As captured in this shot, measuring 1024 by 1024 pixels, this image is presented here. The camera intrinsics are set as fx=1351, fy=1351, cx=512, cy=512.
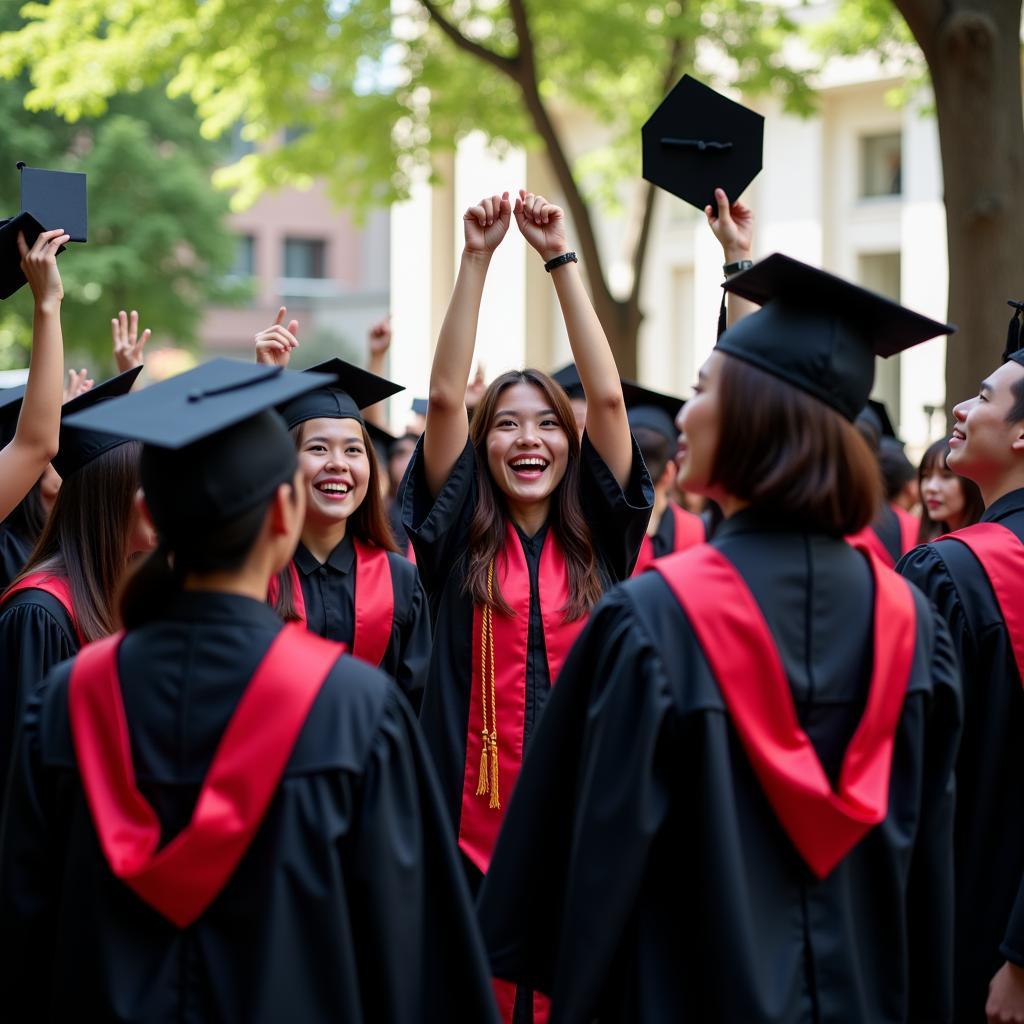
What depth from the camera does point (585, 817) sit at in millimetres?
2377

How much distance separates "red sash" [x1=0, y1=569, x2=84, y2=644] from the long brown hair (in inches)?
42.9

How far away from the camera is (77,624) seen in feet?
10.8

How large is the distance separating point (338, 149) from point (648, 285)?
6173 mm

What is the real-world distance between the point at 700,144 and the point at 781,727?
2327mm

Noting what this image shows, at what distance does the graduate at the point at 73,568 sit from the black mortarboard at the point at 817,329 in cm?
171

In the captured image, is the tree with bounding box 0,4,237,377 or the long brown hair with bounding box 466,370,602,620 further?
the tree with bounding box 0,4,237,377

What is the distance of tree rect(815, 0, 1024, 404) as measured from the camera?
21.6 feet

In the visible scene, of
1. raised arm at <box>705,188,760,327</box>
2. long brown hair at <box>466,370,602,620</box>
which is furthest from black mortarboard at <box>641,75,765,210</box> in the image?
long brown hair at <box>466,370,602,620</box>

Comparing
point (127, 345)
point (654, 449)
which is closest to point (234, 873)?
point (127, 345)

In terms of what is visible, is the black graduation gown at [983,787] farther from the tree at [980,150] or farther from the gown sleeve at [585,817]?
the tree at [980,150]

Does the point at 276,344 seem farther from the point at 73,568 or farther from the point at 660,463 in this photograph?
the point at 660,463

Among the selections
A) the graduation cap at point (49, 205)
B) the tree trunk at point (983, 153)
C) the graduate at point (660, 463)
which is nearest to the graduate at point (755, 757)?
the graduation cap at point (49, 205)

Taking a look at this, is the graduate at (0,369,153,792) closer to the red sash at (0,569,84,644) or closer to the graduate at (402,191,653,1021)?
the red sash at (0,569,84,644)

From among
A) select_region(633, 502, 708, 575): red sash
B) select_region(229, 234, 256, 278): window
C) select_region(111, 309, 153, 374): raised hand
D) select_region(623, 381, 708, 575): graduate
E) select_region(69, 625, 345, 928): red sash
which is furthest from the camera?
select_region(229, 234, 256, 278): window
